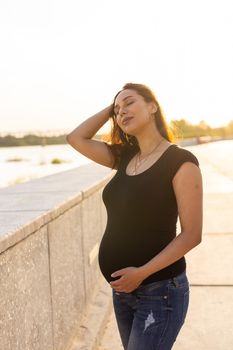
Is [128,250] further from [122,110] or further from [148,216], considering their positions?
[122,110]

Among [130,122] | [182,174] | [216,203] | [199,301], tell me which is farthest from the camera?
[216,203]

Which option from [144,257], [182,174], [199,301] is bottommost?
[199,301]

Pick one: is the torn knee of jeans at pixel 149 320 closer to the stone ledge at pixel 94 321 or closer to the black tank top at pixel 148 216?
the black tank top at pixel 148 216

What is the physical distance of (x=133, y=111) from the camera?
8.16ft

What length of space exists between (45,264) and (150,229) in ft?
3.30

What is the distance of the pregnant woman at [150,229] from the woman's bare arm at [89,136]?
19.5 inches

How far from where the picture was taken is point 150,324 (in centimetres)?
220

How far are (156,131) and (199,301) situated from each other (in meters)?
2.73

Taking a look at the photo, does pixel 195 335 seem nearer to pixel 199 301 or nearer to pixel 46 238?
pixel 199 301

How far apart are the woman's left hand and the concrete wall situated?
1.78 ft

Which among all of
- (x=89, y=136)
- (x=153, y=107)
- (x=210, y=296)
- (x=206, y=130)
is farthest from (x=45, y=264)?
(x=206, y=130)

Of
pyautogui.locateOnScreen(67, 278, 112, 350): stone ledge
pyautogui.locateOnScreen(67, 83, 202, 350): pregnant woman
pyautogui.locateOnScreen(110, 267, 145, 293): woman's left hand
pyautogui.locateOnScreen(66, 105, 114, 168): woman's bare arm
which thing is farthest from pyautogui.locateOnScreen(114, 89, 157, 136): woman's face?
pyautogui.locateOnScreen(67, 278, 112, 350): stone ledge

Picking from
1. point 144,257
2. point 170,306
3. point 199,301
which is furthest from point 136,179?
point 199,301

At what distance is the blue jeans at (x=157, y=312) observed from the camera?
2.20 meters
